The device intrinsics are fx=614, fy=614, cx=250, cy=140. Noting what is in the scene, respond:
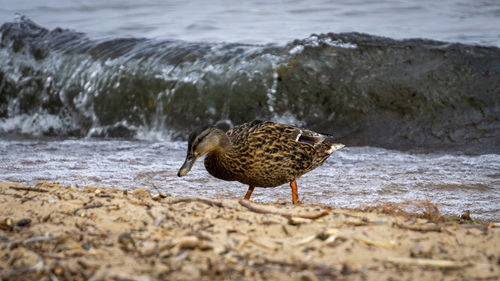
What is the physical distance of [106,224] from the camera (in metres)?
3.34

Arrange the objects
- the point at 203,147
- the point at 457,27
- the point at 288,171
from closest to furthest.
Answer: the point at 203,147 → the point at 288,171 → the point at 457,27

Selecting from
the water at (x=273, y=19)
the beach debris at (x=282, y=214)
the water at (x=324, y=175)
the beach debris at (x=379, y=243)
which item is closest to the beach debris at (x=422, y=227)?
the beach debris at (x=379, y=243)

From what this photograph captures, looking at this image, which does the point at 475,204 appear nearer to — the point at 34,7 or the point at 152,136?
the point at 152,136

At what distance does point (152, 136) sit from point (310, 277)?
7052 mm

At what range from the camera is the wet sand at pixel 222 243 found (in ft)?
8.80

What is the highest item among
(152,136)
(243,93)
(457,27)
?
(457,27)

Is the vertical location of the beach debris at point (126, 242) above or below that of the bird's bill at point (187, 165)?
above

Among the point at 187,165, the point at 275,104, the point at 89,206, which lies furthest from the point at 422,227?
the point at 275,104

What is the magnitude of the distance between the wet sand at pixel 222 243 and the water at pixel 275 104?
2.32 m

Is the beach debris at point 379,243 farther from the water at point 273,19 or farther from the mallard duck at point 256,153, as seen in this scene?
the water at point 273,19

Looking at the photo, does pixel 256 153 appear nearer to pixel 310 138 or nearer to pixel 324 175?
pixel 310 138

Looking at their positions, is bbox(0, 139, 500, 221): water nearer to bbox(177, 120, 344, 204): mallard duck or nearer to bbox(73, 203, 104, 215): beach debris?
bbox(177, 120, 344, 204): mallard duck

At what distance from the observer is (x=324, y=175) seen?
6.95 metres

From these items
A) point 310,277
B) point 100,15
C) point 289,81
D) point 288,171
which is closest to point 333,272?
point 310,277
